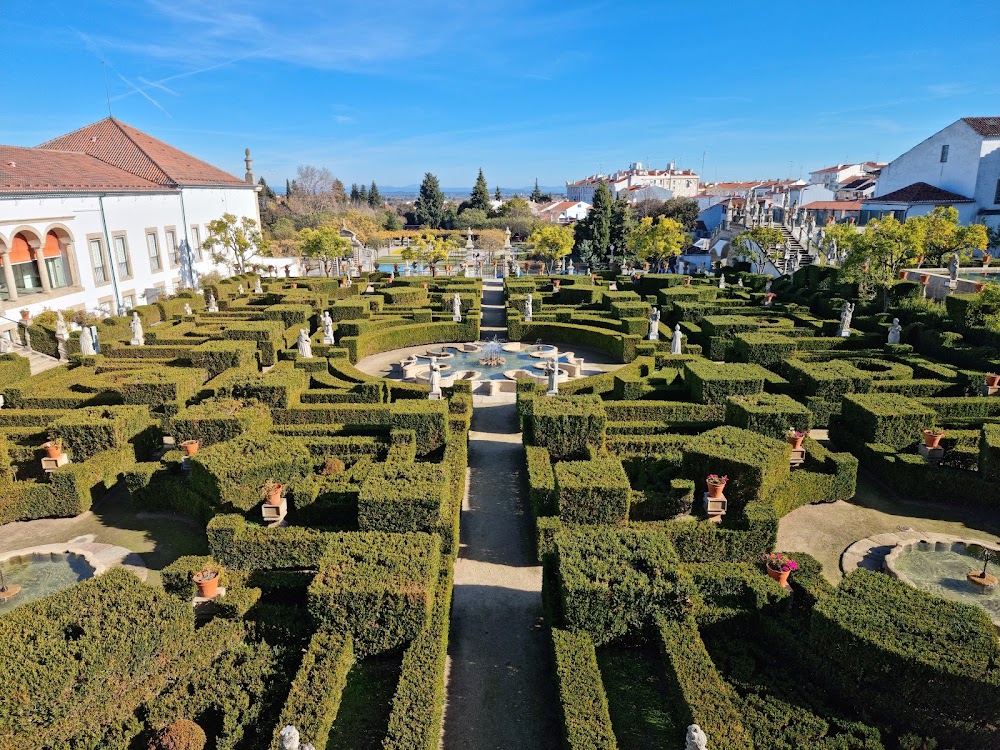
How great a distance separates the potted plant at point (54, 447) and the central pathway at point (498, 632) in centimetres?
1093

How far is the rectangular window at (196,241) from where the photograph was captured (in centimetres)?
4697

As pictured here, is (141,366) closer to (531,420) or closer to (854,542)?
(531,420)

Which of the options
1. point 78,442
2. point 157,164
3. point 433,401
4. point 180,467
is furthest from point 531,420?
point 157,164

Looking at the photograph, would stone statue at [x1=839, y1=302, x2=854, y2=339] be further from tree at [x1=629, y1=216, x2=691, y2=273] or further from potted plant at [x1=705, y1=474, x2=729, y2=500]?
tree at [x1=629, y1=216, x2=691, y2=273]

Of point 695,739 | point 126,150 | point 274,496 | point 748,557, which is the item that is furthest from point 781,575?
point 126,150

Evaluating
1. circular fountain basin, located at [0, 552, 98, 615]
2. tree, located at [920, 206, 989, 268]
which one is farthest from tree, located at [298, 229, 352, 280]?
tree, located at [920, 206, 989, 268]

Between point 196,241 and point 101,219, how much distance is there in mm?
11569

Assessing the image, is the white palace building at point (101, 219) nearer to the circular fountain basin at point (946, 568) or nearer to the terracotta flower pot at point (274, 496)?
the terracotta flower pot at point (274, 496)

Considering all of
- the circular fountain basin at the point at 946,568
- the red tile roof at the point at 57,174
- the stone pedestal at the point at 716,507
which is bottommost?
the circular fountain basin at the point at 946,568

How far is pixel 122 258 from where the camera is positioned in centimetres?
3806

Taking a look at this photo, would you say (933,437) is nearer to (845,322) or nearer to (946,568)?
(946,568)

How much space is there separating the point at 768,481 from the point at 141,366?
74.0ft

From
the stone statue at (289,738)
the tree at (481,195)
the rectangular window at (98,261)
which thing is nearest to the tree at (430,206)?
the tree at (481,195)

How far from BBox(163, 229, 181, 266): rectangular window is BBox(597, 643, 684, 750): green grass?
44.5 m
